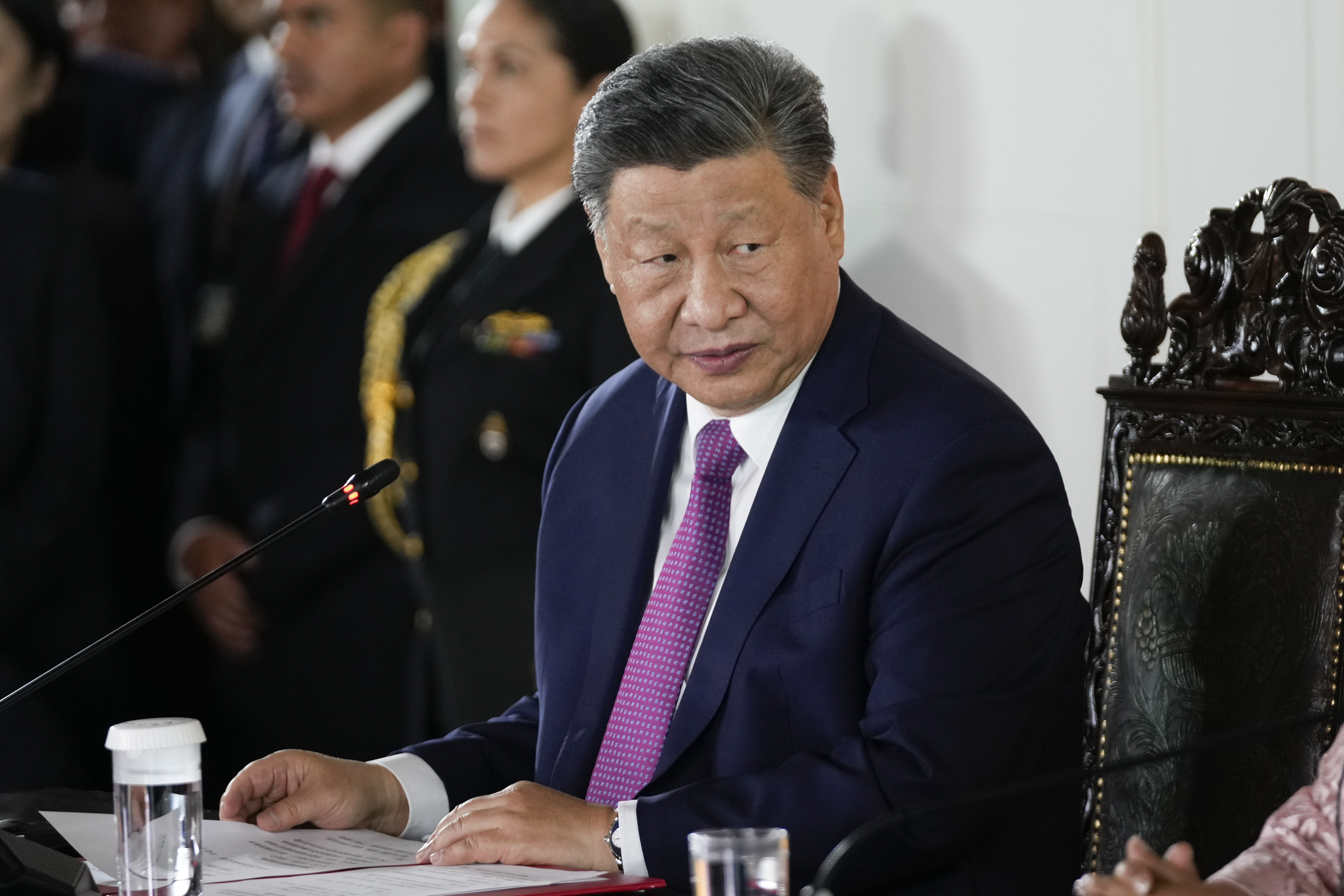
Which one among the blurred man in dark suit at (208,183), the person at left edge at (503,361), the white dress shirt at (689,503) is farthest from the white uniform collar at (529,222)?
the white dress shirt at (689,503)

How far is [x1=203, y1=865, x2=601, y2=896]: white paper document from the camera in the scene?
1304 mm

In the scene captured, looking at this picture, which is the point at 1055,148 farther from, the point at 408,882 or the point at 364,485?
the point at 408,882

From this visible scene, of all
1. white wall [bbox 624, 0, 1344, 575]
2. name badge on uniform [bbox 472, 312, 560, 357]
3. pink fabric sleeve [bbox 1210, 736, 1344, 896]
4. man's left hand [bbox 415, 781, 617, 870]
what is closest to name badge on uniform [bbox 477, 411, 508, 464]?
name badge on uniform [bbox 472, 312, 560, 357]

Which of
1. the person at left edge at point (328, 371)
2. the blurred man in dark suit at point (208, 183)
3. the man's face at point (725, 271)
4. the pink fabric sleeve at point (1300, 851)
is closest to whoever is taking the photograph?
the pink fabric sleeve at point (1300, 851)

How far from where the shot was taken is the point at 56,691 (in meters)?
4.10

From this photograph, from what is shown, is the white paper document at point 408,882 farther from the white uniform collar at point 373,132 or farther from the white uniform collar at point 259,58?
the white uniform collar at point 259,58

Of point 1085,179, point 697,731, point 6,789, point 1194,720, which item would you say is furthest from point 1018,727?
point 6,789

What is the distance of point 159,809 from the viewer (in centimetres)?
134

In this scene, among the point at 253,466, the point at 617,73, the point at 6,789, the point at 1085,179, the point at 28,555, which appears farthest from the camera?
the point at 253,466

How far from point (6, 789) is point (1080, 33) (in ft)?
8.71

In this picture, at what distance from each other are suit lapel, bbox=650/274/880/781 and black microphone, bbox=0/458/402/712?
0.35 metres

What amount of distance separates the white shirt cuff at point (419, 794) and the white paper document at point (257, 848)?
38 mm

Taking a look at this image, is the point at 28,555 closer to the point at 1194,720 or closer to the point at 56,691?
the point at 56,691

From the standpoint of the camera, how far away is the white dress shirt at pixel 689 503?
169 cm
